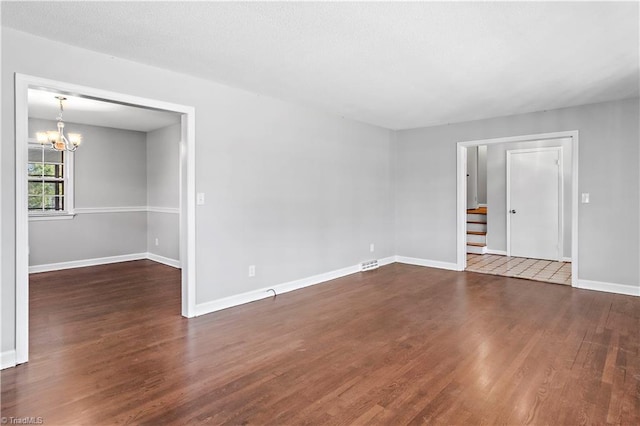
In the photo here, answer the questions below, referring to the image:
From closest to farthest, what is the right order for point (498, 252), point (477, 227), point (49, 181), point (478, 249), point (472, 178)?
point (49, 181)
point (498, 252)
point (478, 249)
point (477, 227)
point (472, 178)

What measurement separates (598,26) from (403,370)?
2.76 m

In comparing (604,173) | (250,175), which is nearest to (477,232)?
(604,173)

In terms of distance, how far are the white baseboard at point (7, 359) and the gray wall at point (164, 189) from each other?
11.6 ft

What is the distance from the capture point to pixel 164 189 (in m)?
6.64

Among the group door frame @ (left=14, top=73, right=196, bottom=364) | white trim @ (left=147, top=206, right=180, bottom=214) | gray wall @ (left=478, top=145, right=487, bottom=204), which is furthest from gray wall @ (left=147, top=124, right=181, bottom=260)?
gray wall @ (left=478, top=145, right=487, bottom=204)

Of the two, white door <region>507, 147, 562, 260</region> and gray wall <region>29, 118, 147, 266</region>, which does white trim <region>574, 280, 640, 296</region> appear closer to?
white door <region>507, 147, 562, 260</region>

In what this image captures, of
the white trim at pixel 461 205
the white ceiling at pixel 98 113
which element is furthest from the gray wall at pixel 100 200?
the white trim at pixel 461 205

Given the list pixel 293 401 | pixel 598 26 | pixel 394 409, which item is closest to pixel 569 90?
pixel 598 26

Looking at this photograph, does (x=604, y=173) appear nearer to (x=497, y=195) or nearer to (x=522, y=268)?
(x=522, y=268)

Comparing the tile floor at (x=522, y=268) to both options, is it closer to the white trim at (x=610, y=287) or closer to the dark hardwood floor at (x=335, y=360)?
the white trim at (x=610, y=287)

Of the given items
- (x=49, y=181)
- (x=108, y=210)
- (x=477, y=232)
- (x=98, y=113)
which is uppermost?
(x=98, y=113)

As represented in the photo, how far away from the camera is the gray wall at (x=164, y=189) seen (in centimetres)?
631

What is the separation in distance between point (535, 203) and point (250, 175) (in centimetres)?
567

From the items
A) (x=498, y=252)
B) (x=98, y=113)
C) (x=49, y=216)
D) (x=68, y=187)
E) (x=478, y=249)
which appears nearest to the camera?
(x=98, y=113)
